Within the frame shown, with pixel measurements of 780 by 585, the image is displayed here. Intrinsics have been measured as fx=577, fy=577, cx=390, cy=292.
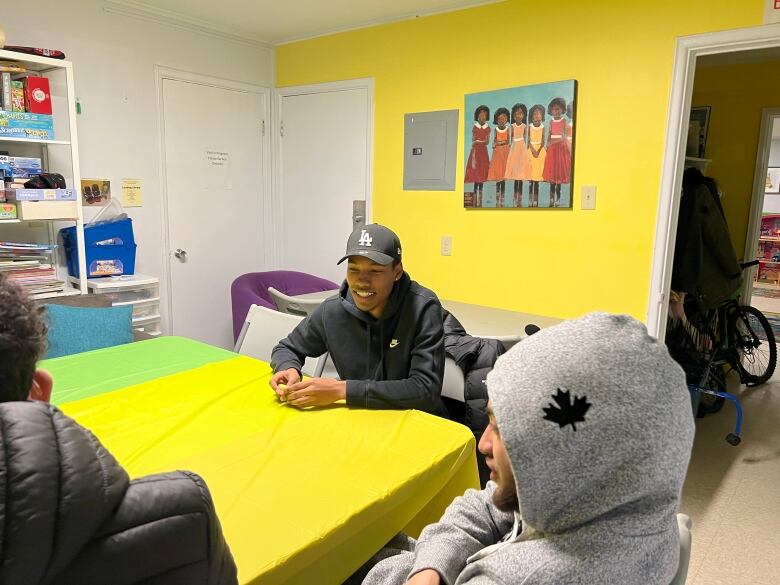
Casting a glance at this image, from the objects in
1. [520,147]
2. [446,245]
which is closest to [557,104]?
[520,147]

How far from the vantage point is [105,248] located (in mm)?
3625

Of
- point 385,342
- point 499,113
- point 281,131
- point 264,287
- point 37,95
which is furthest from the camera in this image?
point 281,131

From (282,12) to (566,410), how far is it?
3785 mm

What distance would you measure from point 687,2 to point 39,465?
3268 millimetres

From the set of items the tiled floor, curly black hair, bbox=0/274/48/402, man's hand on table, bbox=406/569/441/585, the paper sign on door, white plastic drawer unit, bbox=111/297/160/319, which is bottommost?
the tiled floor

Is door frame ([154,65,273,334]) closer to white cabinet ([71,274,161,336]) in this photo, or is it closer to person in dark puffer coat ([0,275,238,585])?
white cabinet ([71,274,161,336])

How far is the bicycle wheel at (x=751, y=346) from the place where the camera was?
4.30 metres

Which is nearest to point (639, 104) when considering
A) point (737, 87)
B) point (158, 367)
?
point (737, 87)

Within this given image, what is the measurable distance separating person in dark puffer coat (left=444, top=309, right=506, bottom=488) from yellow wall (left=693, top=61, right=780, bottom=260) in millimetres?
3528

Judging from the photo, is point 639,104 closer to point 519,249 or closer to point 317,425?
point 519,249

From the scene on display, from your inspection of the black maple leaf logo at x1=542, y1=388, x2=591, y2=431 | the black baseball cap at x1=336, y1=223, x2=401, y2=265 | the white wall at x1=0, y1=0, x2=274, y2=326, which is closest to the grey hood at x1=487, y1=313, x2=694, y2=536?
the black maple leaf logo at x1=542, y1=388, x2=591, y2=431

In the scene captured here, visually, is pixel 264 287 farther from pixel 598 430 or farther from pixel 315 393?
pixel 598 430

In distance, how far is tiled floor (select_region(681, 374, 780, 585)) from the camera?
236 cm

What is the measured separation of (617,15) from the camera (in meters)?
3.01
